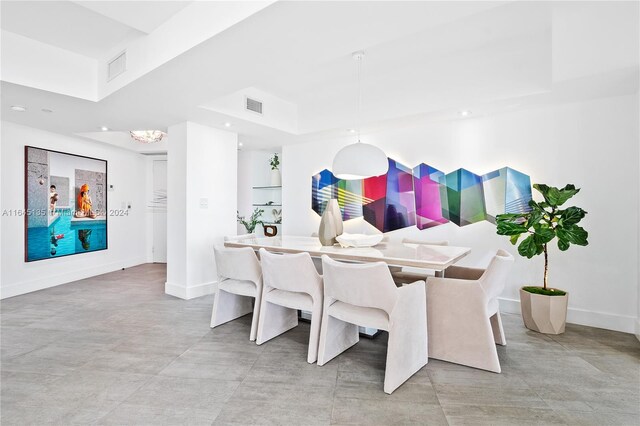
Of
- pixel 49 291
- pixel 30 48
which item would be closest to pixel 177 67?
pixel 30 48

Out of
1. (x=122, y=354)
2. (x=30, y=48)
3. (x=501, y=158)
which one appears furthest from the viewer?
(x=501, y=158)

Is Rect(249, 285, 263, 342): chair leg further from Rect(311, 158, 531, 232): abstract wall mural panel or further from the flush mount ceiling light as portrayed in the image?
the flush mount ceiling light

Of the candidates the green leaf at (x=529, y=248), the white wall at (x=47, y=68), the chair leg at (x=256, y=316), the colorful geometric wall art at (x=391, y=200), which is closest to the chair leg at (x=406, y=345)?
the chair leg at (x=256, y=316)

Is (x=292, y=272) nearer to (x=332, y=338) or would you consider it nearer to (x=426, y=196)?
(x=332, y=338)

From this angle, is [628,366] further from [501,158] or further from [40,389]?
[40,389]

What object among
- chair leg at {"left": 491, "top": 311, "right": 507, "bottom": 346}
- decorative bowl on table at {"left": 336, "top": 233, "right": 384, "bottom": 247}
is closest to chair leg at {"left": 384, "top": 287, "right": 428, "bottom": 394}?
chair leg at {"left": 491, "top": 311, "right": 507, "bottom": 346}

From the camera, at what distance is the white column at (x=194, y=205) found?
411 centimetres

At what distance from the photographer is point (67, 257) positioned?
5039 millimetres

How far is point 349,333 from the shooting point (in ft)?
8.66

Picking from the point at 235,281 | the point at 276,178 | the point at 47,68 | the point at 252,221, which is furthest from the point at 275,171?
the point at 47,68

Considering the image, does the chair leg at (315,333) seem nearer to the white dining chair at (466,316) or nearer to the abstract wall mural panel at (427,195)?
the white dining chair at (466,316)

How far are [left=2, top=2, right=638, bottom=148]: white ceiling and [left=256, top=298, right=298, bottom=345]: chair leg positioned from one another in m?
2.05

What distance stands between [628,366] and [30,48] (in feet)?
18.6

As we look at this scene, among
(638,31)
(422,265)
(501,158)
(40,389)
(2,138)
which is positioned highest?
(638,31)
